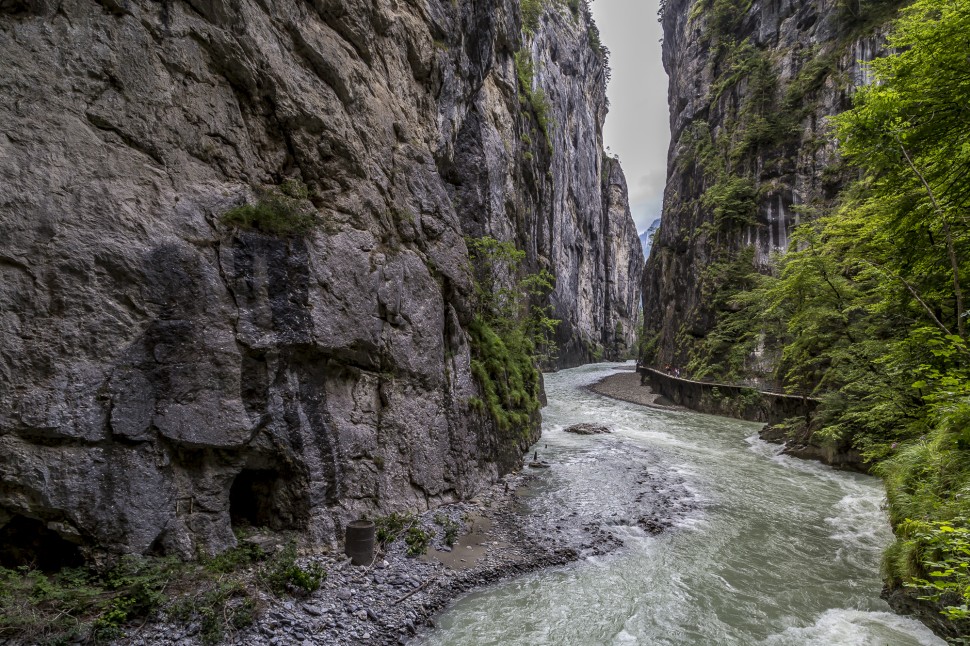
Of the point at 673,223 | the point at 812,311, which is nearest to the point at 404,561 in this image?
the point at 812,311

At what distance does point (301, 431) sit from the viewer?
763cm

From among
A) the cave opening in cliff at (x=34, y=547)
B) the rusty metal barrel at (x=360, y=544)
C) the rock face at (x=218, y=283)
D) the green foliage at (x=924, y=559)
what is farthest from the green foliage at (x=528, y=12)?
the cave opening in cliff at (x=34, y=547)

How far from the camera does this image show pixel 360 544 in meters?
7.34

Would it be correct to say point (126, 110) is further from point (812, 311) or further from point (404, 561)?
point (812, 311)

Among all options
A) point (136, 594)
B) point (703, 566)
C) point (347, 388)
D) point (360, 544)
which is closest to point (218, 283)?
point (347, 388)

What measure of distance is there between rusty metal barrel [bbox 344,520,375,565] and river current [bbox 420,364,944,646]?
1.60 m

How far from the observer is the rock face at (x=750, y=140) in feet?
102

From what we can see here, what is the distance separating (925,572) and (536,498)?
726cm

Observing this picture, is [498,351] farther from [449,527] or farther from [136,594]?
[136,594]

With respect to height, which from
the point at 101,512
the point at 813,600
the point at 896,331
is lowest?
the point at 813,600

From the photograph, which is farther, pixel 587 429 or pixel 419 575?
pixel 587 429

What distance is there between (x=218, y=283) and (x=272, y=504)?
3.72 m

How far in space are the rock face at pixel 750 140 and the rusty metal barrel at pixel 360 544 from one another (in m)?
27.3

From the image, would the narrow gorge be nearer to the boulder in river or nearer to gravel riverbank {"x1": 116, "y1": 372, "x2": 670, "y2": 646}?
gravel riverbank {"x1": 116, "y1": 372, "x2": 670, "y2": 646}
